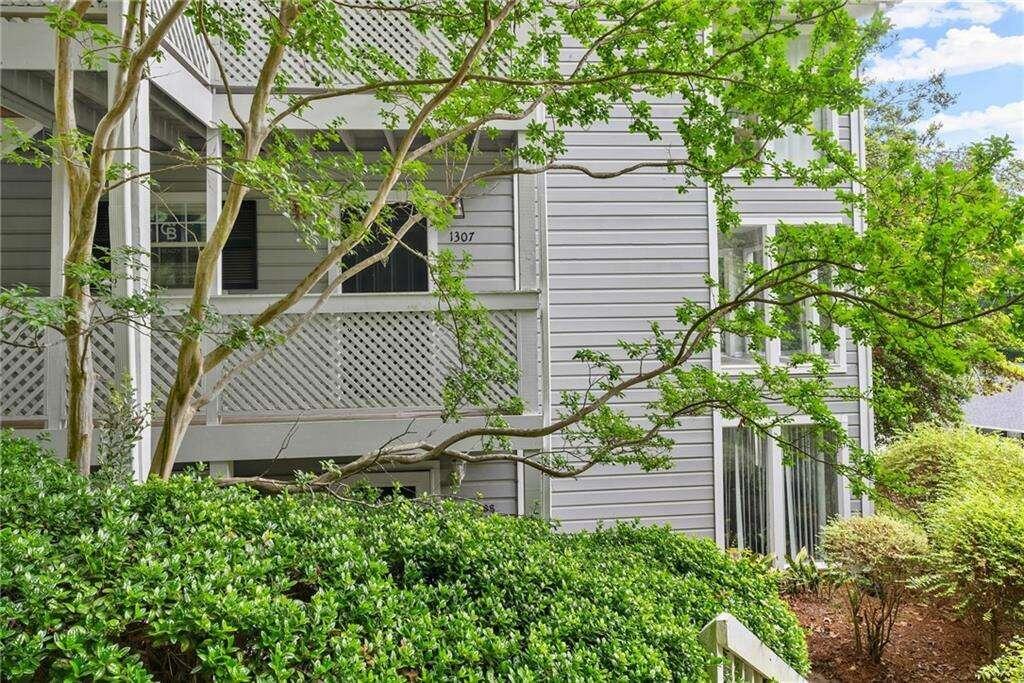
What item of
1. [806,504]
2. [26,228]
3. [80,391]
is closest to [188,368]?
[80,391]

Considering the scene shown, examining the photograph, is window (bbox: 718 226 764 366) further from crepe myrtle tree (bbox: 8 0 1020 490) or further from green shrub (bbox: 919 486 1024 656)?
crepe myrtle tree (bbox: 8 0 1020 490)

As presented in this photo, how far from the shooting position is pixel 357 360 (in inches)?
251

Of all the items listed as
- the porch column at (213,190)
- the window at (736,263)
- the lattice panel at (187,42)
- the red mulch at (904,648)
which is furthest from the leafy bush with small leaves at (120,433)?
the window at (736,263)

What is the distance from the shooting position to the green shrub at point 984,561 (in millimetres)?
6258

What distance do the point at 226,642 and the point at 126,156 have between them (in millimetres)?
3806

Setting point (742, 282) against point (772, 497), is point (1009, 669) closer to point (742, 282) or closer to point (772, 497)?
point (772, 497)

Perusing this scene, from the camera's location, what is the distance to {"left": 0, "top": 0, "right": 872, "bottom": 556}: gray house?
5711mm

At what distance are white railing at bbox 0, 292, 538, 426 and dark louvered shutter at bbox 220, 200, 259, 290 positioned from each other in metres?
2.27

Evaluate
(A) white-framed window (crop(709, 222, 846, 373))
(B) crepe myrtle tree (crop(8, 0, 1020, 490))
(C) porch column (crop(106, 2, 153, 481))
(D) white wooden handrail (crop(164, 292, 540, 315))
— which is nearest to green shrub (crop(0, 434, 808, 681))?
(C) porch column (crop(106, 2, 153, 481))

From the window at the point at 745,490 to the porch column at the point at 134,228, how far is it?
692 cm

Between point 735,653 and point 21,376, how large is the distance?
192 inches

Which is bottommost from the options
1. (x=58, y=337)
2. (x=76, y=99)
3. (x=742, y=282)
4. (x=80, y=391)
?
(x=80, y=391)

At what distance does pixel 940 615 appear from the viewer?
798 centimetres

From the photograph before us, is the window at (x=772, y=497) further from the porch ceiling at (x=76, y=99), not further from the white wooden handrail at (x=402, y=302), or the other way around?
the porch ceiling at (x=76, y=99)
